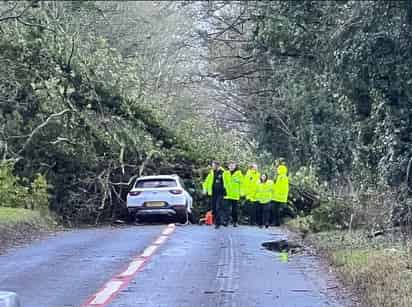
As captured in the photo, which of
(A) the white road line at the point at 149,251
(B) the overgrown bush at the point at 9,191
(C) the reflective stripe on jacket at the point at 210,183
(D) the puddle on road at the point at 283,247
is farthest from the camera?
(B) the overgrown bush at the point at 9,191

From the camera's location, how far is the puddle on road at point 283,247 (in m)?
19.1

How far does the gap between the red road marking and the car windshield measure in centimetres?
1077

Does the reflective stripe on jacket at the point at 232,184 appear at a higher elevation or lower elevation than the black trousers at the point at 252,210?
higher

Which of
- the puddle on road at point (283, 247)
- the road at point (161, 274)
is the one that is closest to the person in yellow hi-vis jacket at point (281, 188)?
the puddle on road at point (283, 247)

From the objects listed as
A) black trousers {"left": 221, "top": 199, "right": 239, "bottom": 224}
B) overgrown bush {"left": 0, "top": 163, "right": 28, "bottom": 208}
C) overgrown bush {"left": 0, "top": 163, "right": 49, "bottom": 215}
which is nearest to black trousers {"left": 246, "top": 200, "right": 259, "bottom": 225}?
black trousers {"left": 221, "top": 199, "right": 239, "bottom": 224}

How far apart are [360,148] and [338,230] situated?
2054 millimetres

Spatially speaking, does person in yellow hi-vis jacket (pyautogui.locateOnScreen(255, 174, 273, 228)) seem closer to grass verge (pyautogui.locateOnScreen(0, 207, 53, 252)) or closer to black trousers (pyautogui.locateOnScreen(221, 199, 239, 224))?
black trousers (pyautogui.locateOnScreen(221, 199, 239, 224))

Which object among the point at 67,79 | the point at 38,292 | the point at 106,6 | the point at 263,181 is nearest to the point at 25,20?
the point at 67,79

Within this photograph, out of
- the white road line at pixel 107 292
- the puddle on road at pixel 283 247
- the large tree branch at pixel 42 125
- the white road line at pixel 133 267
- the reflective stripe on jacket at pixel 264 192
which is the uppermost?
the large tree branch at pixel 42 125

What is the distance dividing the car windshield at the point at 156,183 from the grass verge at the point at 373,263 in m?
9.74

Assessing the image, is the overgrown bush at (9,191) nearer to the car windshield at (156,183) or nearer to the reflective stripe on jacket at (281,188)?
the car windshield at (156,183)

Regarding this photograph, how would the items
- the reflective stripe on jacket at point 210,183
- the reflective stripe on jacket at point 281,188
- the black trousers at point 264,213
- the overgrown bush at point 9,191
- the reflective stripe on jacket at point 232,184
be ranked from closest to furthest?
1. the reflective stripe on jacket at point 210,183
2. the overgrown bush at point 9,191
3. the reflective stripe on jacket at point 232,184
4. the reflective stripe on jacket at point 281,188
5. the black trousers at point 264,213

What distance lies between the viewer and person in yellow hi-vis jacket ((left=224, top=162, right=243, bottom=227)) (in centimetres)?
2923

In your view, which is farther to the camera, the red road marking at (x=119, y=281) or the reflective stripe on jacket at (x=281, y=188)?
the reflective stripe on jacket at (x=281, y=188)
